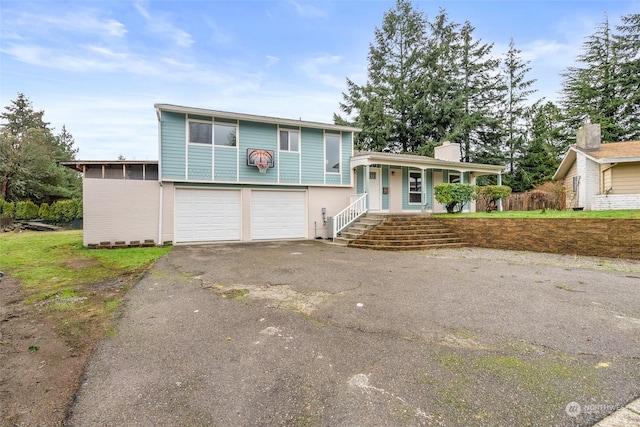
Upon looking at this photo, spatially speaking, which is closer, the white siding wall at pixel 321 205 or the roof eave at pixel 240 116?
the roof eave at pixel 240 116

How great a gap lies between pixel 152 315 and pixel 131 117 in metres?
18.8

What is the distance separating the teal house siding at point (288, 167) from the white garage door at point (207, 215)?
2033 mm

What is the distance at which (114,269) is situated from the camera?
6.71 m

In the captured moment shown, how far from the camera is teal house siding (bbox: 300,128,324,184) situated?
42.4 feet

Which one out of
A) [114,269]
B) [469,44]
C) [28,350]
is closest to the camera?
[28,350]

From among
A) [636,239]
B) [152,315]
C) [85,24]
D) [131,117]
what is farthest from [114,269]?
[131,117]

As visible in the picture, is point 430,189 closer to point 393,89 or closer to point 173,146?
point 173,146

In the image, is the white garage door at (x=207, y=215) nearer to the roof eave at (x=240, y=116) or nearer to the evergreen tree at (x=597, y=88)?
the roof eave at (x=240, y=116)

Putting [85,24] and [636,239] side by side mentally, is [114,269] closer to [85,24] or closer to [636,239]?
[85,24]

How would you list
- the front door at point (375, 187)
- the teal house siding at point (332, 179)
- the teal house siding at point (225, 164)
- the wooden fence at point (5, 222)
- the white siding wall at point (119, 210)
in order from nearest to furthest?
1. the white siding wall at point (119, 210)
2. the teal house siding at point (225, 164)
3. the teal house siding at point (332, 179)
4. the front door at point (375, 187)
5. the wooden fence at point (5, 222)

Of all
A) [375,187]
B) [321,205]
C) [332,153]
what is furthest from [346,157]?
[321,205]

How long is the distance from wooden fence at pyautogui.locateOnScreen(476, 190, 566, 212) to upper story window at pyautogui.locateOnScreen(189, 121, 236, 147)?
42.6ft

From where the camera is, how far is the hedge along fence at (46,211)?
22750mm

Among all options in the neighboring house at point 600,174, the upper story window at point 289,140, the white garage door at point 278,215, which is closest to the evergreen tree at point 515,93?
the neighboring house at point 600,174
